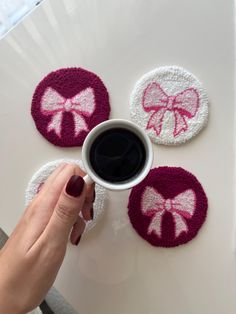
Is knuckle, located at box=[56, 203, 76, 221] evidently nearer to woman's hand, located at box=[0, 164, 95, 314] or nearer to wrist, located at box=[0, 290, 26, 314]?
woman's hand, located at box=[0, 164, 95, 314]

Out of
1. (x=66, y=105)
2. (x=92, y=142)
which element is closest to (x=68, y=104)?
(x=66, y=105)

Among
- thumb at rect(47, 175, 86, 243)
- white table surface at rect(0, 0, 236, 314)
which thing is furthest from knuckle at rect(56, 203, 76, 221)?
white table surface at rect(0, 0, 236, 314)

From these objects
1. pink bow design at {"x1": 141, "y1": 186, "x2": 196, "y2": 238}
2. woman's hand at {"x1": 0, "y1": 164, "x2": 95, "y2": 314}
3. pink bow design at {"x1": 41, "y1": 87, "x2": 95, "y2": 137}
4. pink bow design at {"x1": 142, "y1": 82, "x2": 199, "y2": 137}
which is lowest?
pink bow design at {"x1": 141, "y1": 186, "x2": 196, "y2": 238}

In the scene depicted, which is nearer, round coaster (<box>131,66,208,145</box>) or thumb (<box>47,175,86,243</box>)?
thumb (<box>47,175,86,243</box>)

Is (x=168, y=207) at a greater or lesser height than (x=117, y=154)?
lesser

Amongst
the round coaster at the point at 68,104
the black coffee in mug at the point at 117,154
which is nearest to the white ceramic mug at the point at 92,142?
the black coffee in mug at the point at 117,154

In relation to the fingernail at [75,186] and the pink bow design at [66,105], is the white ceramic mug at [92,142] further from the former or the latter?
the pink bow design at [66,105]

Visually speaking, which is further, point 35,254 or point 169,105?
point 169,105

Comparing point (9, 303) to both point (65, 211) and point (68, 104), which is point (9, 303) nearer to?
point (65, 211)
